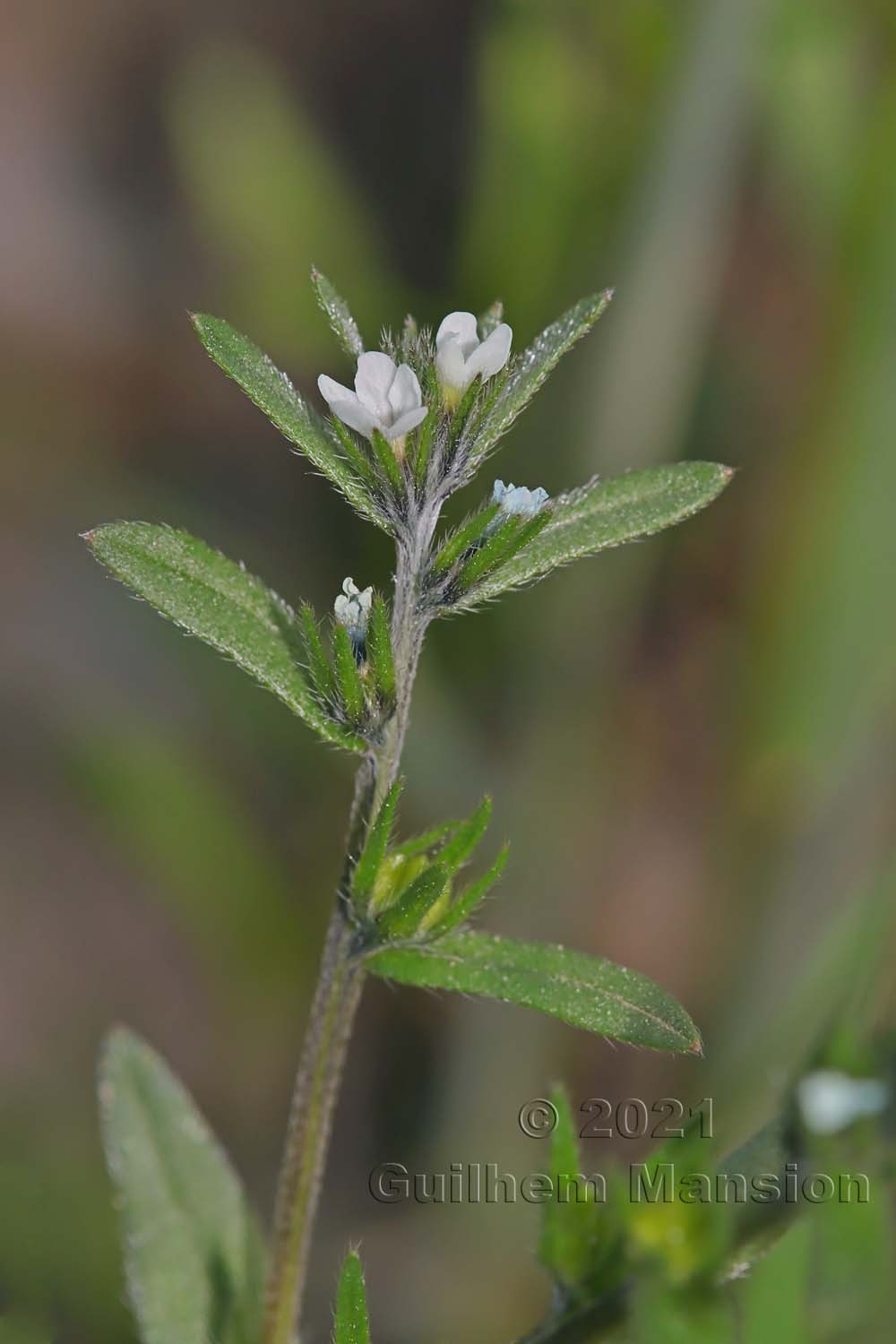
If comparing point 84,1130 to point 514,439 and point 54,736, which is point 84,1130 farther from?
point 514,439

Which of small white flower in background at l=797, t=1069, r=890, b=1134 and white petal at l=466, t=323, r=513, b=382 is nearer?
small white flower in background at l=797, t=1069, r=890, b=1134

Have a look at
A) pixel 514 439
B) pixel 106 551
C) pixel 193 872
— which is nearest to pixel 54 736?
pixel 193 872

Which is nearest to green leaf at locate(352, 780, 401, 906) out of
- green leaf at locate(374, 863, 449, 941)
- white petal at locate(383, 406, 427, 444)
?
green leaf at locate(374, 863, 449, 941)

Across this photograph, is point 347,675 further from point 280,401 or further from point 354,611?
point 280,401

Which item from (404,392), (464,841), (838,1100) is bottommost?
(838,1100)

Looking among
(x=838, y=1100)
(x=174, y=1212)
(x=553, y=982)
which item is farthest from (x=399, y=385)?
(x=174, y=1212)

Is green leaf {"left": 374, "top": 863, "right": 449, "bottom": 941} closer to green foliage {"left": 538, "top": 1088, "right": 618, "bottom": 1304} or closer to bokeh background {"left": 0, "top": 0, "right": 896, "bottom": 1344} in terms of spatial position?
green foliage {"left": 538, "top": 1088, "right": 618, "bottom": 1304}

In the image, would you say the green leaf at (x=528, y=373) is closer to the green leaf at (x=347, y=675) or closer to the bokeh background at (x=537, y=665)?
the green leaf at (x=347, y=675)
